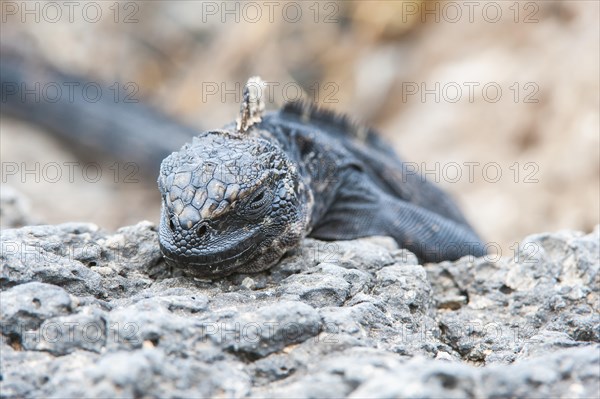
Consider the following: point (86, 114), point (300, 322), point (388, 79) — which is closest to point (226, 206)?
point (300, 322)

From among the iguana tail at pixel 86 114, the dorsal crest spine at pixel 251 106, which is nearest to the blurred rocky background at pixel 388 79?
the iguana tail at pixel 86 114

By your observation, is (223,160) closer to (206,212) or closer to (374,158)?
(206,212)

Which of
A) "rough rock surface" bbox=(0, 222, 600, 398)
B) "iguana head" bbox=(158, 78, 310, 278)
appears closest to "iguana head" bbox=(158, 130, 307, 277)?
"iguana head" bbox=(158, 78, 310, 278)

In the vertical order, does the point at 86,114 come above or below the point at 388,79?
below

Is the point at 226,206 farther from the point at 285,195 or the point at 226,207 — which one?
the point at 285,195

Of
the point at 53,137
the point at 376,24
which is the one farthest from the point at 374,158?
the point at 376,24

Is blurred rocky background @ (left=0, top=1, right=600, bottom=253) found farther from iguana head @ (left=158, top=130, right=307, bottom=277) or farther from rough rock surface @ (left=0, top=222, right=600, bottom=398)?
iguana head @ (left=158, top=130, right=307, bottom=277)

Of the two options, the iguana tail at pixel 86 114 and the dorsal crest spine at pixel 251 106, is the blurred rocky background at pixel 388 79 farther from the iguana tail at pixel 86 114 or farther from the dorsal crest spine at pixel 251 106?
the dorsal crest spine at pixel 251 106
